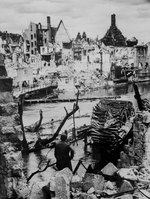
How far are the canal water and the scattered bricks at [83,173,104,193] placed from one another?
133 inches

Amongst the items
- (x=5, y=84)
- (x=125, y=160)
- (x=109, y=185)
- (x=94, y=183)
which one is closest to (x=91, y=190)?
(x=94, y=183)

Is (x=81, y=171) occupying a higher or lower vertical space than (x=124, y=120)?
lower

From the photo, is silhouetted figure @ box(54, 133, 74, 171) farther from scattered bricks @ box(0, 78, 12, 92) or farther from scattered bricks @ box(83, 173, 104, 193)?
scattered bricks @ box(0, 78, 12, 92)

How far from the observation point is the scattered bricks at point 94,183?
429 cm

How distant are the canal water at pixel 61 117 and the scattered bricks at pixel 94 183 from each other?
11.1 feet

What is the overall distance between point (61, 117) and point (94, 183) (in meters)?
17.2

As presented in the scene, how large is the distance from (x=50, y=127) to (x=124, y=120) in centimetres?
584

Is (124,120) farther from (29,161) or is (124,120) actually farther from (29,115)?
(29,115)

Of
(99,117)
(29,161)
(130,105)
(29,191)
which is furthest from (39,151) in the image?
(29,191)

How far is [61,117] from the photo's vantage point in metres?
21.4

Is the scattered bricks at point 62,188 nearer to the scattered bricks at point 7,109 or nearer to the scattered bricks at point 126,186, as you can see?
the scattered bricks at point 126,186

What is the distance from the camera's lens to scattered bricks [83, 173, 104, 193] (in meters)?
A: 4.29

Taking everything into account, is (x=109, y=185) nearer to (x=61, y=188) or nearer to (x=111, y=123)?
(x=61, y=188)

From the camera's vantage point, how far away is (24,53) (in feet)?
147
